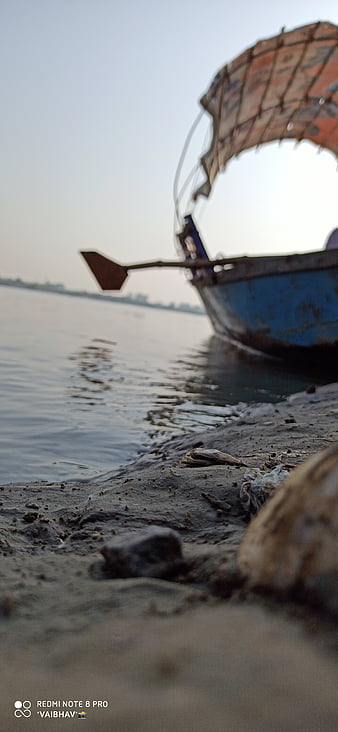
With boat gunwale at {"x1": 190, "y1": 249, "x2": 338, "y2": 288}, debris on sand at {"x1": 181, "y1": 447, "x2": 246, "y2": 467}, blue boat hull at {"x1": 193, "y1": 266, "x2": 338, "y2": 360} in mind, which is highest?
boat gunwale at {"x1": 190, "y1": 249, "x2": 338, "y2": 288}

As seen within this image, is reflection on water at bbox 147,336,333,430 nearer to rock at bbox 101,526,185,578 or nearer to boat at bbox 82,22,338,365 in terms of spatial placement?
boat at bbox 82,22,338,365

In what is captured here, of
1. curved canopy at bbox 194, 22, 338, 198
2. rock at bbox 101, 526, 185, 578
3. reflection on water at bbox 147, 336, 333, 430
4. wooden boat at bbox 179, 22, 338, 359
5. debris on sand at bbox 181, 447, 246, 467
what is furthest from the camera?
curved canopy at bbox 194, 22, 338, 198

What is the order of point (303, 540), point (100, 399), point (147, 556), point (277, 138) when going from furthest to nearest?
point (277, 138) < point (100, 399) < point (147, 556) < point (303, 540)

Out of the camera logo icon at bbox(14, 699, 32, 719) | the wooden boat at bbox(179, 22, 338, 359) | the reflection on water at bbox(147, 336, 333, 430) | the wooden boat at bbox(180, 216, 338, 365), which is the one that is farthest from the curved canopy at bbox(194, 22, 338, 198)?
the camera logo icon at bbox(14, 699, 32, 719)

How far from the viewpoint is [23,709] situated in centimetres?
93

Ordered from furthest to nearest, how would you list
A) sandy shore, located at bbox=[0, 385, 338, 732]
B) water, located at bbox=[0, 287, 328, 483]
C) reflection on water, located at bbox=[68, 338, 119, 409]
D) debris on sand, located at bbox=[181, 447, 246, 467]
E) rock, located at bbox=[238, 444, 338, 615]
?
reflection on water, located at bbox=[68, 338, 119, 409]
water, located at bbox=[0, 287, 328, 483]
debris on sand, located at bbox=[181, 447, 246, 467]
rock, located at bbox=[238, 444, 338, 615]
sandy shore, located at bbox=[0, 385, 338, 732]

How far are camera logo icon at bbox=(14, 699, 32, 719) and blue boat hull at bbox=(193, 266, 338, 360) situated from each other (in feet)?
25.8

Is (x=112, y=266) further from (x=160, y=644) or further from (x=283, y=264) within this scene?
(x=160, y=644)

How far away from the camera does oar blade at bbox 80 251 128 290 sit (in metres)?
6.85

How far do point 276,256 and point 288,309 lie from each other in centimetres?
105

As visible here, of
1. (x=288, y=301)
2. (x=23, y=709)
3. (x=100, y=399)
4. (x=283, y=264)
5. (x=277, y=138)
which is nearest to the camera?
(x=23, y=709)

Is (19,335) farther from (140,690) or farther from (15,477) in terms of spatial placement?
(140,690)

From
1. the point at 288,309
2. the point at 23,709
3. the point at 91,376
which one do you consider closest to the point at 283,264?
the point at 288,309

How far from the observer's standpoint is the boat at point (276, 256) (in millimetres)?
8297
